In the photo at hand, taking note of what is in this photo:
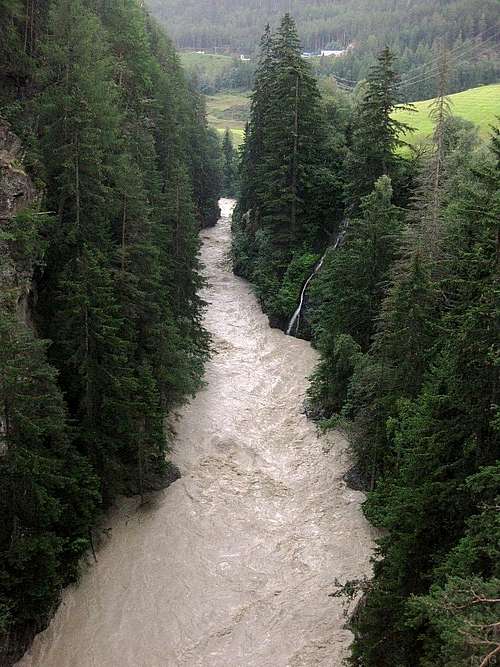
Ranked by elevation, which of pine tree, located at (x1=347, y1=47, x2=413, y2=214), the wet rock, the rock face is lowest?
the wet rock

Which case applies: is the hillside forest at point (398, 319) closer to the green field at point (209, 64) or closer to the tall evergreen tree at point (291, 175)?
the tall evergreen tree at point (291, 175)

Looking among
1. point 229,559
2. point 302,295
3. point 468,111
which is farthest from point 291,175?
point 229,559

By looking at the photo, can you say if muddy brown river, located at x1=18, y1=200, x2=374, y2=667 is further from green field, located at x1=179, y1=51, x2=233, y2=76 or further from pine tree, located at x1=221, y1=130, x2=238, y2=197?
green field, located at x1=179, y1=51, x2=233, y2=76

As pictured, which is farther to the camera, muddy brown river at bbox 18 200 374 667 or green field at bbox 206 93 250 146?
green field at bbox 206 93 250 146

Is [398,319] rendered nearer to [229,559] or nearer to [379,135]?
[229,559]

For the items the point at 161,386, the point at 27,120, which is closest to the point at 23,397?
the point at 161,386

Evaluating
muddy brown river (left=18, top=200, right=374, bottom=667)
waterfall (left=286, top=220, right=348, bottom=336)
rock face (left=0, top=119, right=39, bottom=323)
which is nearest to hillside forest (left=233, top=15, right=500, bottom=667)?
waterfall (left=286, top=220, right=348, bottom=336)
